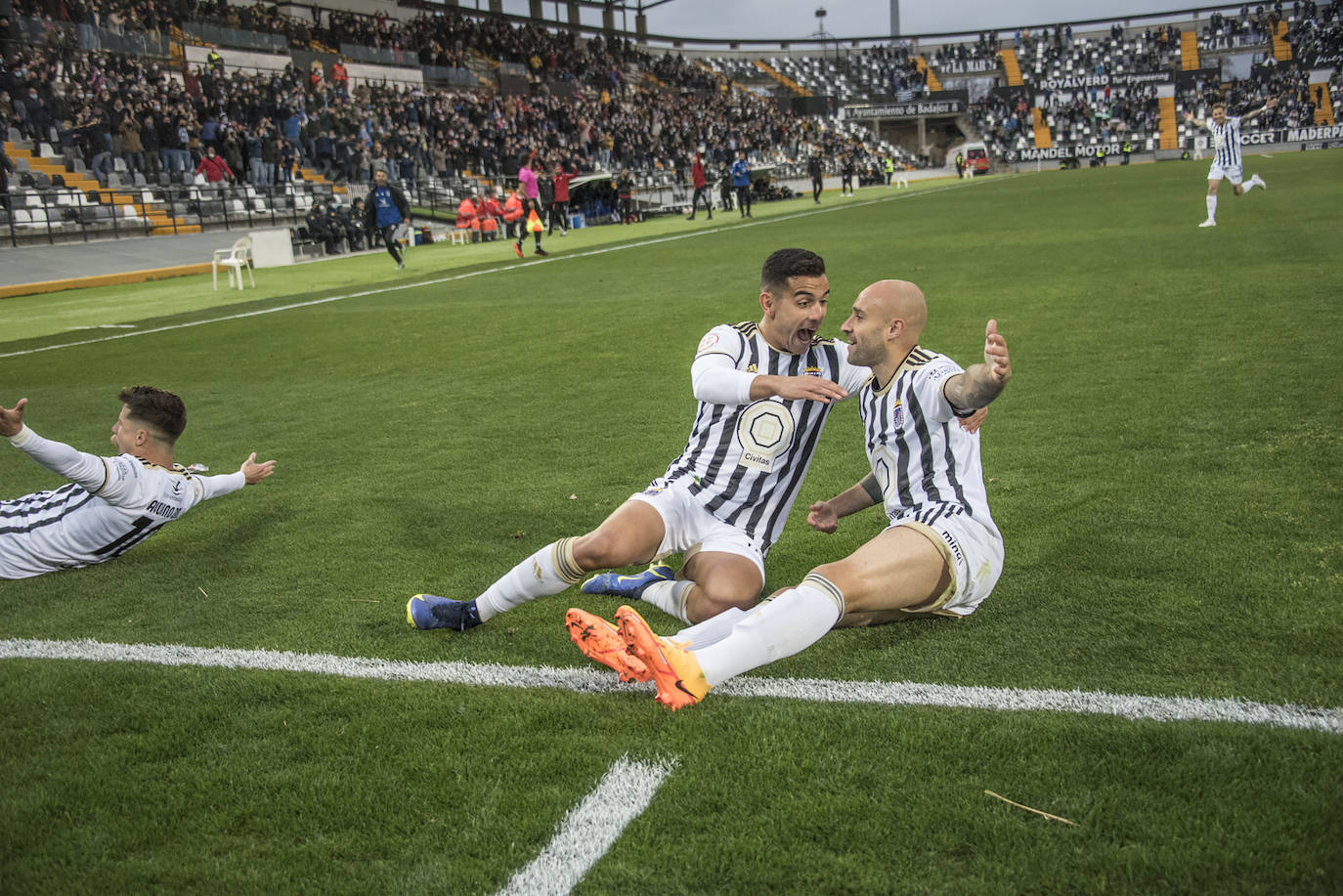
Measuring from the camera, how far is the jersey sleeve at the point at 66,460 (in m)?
4.43

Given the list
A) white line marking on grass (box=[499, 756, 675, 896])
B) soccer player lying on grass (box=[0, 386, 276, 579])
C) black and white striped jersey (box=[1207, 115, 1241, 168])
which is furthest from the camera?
black and white striped jersey (box=[1207, 115, 1241, 168])

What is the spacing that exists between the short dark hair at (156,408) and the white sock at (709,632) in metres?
2.84

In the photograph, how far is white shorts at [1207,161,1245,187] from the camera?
18.3 m

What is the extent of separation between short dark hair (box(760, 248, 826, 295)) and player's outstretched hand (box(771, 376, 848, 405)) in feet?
1.79

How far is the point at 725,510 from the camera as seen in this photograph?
4078mm

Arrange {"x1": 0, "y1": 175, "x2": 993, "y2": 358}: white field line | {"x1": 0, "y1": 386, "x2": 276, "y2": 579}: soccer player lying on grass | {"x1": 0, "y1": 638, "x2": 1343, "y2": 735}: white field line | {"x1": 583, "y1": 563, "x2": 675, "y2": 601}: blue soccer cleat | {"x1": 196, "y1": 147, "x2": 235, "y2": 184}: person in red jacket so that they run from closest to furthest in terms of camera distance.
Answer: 1. {"x1": 0, "y1": 638, "x2": 1343, "y2": 735}: white field line
2. {"x1": 583, "y1": 563, "x2": 675, "y2": 601}: blue soccer cleat
3. {"x1": 0, "y1": 386, "x2": 276, "y2": 579}: soccer player lying on grass
4. {"x1": 0, "y1": 175, "x2": 993, "y2": 358}: white field line
5. {"x1": 196, "y1": 147, "x2": 235, "y2": 184}: person in red jacket

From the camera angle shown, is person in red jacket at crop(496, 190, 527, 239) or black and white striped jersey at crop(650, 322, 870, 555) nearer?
black and white striped jersey at crop(650, 322, 870, 555)

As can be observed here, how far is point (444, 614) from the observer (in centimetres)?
388

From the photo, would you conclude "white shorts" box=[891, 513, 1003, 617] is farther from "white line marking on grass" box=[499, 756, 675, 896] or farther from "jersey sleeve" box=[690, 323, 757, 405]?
"white line marking on grass" box=[499, 756, 675, 896]

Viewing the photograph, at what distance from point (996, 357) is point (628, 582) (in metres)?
1.86

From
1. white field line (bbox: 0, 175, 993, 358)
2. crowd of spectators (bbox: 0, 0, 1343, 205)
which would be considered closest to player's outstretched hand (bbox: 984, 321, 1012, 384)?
white field line (bbox: 0, 175, 993, 358)

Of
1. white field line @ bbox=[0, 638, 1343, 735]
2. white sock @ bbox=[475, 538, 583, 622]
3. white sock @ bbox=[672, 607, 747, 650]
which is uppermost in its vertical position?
white sock @ bbox=[475, 538, 583, 622]

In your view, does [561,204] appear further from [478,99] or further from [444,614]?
[444,614]

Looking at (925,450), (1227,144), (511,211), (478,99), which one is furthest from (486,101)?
(925,450)
